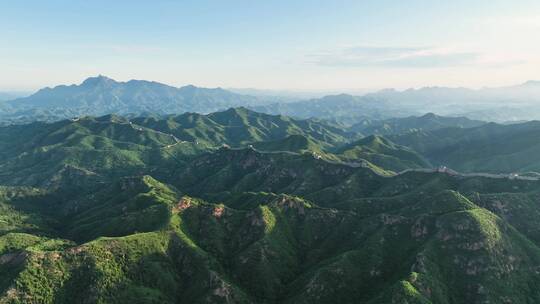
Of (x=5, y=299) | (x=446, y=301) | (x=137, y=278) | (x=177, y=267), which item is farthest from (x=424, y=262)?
(x=5, y=299)

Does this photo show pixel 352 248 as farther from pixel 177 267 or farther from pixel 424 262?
pixel 177 267

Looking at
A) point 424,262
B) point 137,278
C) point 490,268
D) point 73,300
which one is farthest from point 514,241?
point 73,300

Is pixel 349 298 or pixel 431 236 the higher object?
pixel 431 236

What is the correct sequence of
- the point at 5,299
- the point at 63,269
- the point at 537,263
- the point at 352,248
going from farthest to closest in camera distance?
the point at 352,248, the point at 537,263, the point at 63,269, the point at 5,299

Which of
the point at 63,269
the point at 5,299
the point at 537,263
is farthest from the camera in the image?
the point at 537,263

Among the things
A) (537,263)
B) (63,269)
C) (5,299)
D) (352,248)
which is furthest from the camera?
(352,248)

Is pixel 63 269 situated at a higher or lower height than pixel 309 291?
higher

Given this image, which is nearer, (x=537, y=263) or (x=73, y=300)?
(x=73, y=300)

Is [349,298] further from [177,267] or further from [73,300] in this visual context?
[73,300]

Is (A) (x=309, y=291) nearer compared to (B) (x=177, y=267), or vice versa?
(A) (x=309, y=291)
